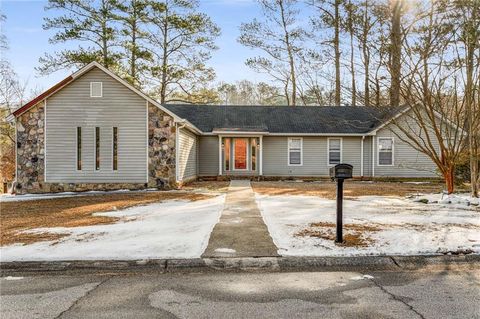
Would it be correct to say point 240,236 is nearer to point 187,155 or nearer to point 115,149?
point 115,149

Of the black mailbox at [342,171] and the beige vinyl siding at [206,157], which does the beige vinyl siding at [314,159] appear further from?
the black mailbox at [342,171]

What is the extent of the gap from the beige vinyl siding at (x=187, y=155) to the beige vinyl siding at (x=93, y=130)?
1468 millimetres

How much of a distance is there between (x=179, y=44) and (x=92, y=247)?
77.1ft

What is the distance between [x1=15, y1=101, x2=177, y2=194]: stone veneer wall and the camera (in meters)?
14.5

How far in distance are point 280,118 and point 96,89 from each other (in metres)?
11.1

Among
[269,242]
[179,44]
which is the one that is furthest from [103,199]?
[179,44]

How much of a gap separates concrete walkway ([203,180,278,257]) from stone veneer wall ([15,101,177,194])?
6.00 meters

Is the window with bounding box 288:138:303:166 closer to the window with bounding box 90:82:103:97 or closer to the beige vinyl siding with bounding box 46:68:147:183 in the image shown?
the beige vinyl siding with bounding box 46:68:147:183

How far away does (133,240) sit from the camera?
598cm

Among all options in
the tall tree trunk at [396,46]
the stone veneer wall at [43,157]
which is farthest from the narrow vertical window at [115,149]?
the tall tree trunk at [396,46]

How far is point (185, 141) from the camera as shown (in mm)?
16531

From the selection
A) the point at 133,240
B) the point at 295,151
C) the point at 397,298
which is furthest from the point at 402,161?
the point at 397,298

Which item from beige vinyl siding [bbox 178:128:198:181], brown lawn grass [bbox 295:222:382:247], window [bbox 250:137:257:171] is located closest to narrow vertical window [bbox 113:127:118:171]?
beige vinyl siding [bbox 178:128:198:181]

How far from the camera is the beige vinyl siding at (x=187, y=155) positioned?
1537 cm
